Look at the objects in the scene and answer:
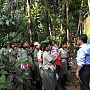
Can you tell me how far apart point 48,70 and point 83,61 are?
2573 mm

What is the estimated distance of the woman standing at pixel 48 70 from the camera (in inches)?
392

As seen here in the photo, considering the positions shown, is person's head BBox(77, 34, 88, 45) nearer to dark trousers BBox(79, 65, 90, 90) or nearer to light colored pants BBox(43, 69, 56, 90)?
dark trousers BBox(79, 65, 90, 90)

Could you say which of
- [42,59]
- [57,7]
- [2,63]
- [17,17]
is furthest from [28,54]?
[57,7]

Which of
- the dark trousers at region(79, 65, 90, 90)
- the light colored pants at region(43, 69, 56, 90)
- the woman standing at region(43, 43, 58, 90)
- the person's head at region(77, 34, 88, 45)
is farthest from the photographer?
the light colored pants at region(43, 69, 56, 90)

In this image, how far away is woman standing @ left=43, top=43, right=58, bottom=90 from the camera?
392 inches

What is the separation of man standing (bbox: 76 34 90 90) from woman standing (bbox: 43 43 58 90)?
6.52 ft

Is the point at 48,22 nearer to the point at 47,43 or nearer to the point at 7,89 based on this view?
the point at 47,43

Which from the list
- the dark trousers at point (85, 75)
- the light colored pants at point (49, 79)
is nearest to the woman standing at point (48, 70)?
the light colored pants at point (49, 79)

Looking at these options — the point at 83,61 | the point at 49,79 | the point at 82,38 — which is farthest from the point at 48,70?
the point at 82,38

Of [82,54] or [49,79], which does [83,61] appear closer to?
[82,54]

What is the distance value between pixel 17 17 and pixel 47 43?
609 centimetres

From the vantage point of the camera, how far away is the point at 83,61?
7.98 meters

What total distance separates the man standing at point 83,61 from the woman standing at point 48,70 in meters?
1.99

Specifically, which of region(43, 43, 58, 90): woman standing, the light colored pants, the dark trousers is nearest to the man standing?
the dark trousers
